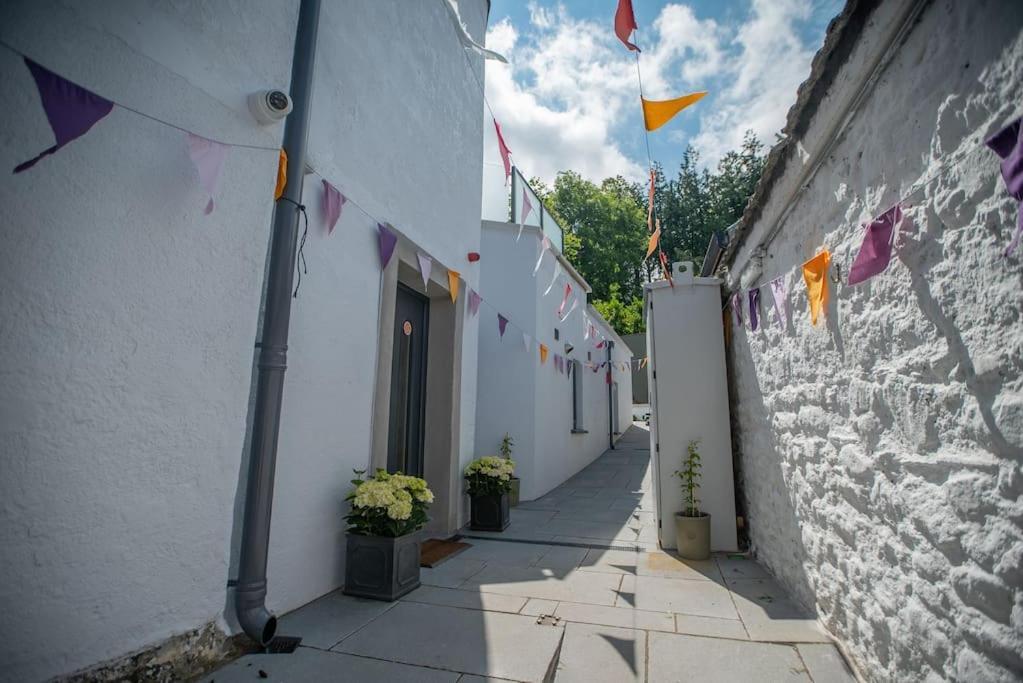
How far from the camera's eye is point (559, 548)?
15.6ft

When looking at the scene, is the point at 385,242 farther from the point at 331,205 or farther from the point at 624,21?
the point at 624,21

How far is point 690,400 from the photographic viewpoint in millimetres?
4883

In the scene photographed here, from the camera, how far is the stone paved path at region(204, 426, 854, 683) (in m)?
2.38

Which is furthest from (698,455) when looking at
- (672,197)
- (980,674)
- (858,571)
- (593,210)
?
(672,197)

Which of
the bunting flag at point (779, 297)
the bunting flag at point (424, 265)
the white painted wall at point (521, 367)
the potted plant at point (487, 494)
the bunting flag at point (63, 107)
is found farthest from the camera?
the white painted wall at point (521, 367)

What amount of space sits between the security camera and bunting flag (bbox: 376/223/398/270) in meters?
1.25

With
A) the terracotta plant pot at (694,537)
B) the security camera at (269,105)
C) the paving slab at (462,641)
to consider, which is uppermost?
the security camera at (269,105)

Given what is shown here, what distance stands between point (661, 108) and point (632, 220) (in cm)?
1995

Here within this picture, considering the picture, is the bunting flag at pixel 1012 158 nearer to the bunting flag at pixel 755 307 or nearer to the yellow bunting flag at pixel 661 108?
the yellow bunting flag at pixel 661 108

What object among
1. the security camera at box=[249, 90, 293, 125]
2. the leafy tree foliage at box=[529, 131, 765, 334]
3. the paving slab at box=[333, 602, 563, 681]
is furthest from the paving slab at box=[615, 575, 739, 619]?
the leafy tree foliage at box=[529, 131, 765, 334]

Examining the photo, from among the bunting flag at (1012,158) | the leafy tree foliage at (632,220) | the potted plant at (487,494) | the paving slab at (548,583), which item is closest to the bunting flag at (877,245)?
the bunting flag at (1012,158)

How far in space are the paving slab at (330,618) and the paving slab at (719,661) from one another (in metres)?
1.66

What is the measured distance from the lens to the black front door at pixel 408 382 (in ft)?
15.3

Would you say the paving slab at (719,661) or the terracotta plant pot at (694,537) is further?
the terracotta plant pot at (694,537)
